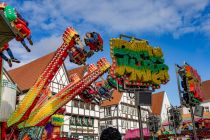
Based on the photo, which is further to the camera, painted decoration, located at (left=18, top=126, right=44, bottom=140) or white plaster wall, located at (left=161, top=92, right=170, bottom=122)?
white plaster wall, located at (left=161, top=92, right=170, bottom=122)

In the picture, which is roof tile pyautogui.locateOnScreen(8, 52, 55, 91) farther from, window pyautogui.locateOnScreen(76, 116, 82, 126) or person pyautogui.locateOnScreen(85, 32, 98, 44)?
person pyautogui.locateOnScreen(85, 32, 98, 44)

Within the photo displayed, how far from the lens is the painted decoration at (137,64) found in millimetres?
12383

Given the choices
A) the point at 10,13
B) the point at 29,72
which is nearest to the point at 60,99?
the point at 10,13

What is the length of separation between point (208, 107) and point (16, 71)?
116 ft

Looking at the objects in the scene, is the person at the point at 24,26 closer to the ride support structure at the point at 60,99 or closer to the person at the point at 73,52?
the person at the point at 73,52

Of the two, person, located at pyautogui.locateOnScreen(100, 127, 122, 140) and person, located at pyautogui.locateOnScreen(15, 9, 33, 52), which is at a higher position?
person, located at pyautogui.locateOnScreen(15, 9, 33, 52)

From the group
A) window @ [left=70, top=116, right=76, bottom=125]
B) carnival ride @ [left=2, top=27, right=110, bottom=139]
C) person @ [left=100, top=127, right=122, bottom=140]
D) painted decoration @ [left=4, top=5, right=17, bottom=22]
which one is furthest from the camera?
window @ [left=70, top=116, right=76, bottom=125]

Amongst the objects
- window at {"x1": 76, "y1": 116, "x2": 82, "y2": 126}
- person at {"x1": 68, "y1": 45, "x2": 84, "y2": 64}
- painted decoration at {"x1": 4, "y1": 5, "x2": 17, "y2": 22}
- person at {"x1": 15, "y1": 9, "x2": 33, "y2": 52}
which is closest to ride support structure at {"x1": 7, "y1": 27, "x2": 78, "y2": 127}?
person at {"x1": 68, "y1": 45, "x2": 84, "y2": 64}

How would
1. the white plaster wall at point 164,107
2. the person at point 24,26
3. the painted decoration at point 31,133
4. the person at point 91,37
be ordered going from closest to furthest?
the person at point 24,26
the person at point 91,37
the painted decoration at point 31,133
the white plaster wall at point 164,107

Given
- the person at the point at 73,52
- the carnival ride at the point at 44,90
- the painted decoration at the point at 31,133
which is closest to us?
the carnival ride at the point at 44,90

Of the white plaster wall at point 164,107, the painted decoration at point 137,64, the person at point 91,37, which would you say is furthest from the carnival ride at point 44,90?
the white plaster wall at point 164,107

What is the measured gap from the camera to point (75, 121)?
113ft

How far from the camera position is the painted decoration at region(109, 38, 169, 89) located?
12.4 meters

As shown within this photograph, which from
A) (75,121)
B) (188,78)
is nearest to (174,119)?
(188,78)
